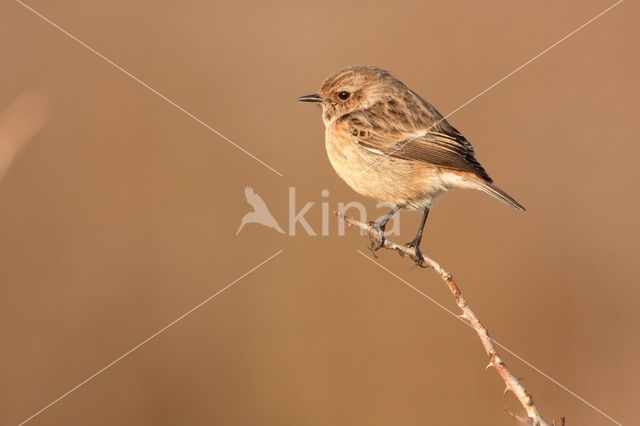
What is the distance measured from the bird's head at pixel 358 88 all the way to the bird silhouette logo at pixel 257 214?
7.21ft

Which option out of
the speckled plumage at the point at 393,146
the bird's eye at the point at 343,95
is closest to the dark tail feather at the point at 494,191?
the speckled plumage at the point at 393,146

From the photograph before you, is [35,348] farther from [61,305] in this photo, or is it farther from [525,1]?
[525,1]

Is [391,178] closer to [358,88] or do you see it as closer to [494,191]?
[494,191]

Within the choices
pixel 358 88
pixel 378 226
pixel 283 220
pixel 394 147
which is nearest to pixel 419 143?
pixel 394 147

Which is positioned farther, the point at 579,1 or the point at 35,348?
the point at 579,1

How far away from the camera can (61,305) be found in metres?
7.82

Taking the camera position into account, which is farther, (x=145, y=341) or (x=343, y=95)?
(x=145, y=341)

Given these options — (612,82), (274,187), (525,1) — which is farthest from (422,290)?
(525,1)

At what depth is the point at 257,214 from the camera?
8695 millimetres

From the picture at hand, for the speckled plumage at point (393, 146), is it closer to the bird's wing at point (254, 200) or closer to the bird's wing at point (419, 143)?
the bird's wing at point (419, 143)

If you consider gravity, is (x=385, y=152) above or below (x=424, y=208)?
above

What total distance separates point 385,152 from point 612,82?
17.5 ft

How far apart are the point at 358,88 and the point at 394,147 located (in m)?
0.77

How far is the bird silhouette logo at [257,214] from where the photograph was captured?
328 inches
